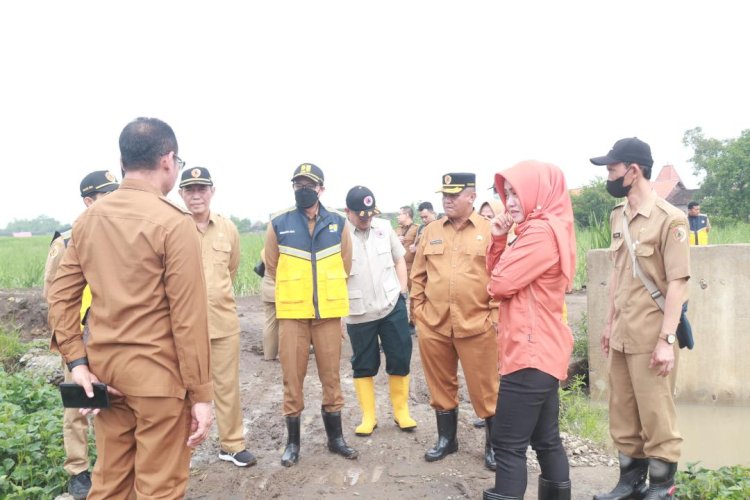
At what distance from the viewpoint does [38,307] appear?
8711 millimetres

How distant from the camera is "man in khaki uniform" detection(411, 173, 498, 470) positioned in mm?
3869

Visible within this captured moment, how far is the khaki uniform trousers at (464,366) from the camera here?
3.89 meters

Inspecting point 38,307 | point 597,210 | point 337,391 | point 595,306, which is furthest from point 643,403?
point 597,210

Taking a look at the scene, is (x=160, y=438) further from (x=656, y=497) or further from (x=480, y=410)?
(x=656, y=497)

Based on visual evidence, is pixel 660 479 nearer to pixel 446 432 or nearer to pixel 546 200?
pixel 446 432

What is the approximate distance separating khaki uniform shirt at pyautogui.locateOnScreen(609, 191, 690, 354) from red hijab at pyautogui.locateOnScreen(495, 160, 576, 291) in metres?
0.76

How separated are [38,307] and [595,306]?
25.9 feet

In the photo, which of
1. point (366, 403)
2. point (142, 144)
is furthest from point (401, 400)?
point (142, 144)

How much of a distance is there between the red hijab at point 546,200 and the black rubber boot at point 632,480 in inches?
56.9

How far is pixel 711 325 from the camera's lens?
646 cm

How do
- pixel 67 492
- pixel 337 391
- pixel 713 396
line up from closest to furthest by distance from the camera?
pixel 67 492, pixel 337 391, pixel 713 396

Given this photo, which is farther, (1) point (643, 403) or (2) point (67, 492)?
(2) point (67, 492)

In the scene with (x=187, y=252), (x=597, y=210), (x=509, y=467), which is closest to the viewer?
(x=187, y=252)

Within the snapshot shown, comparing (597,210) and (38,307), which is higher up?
(597,210)
